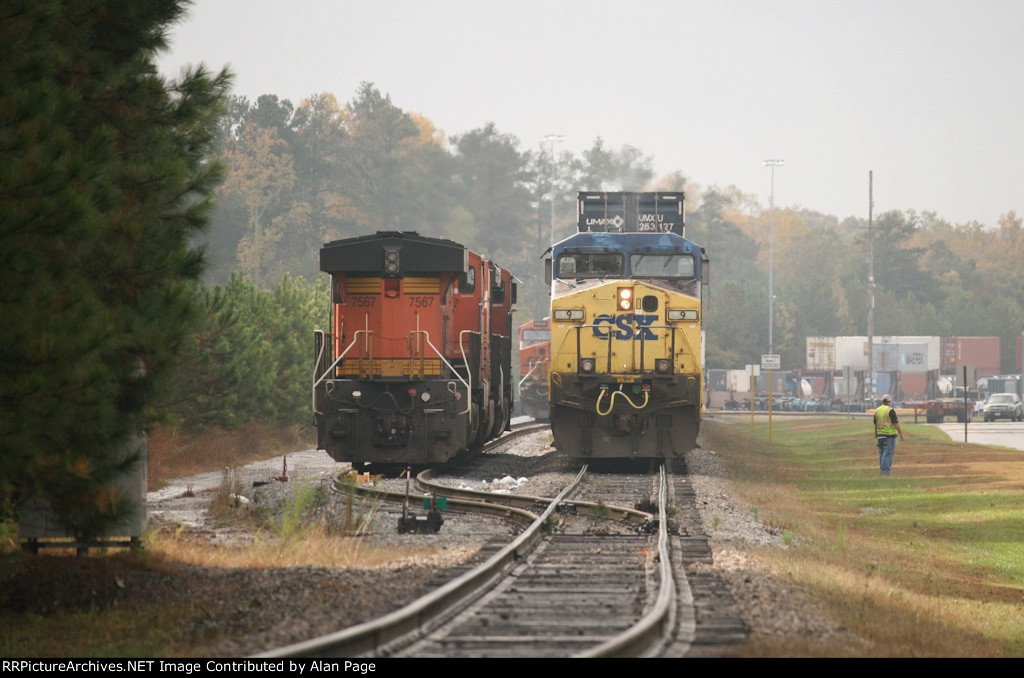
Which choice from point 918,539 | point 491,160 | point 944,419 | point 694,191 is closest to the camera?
point 918,539

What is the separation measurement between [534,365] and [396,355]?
93.0 feet

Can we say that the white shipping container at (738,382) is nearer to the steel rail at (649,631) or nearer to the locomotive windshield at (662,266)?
the locomotive windshield at (662,266)

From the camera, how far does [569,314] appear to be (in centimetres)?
2438

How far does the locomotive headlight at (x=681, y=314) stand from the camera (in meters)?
24.1

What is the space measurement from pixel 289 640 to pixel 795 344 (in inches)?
4668

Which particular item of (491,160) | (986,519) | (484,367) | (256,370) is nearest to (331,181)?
(491,160)

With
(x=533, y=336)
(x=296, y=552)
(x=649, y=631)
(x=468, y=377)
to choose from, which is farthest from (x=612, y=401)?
(x=533, y=336)

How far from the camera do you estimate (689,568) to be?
12242 mm

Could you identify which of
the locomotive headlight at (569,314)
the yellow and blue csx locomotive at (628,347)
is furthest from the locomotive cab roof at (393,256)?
the yellow and blue csx locomotive at (628,347)

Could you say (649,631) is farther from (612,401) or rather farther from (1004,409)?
(1004,409)

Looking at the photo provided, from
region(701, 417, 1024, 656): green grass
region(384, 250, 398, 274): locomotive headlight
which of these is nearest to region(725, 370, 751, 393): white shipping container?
region(701, 417, 1024, 656): green grass

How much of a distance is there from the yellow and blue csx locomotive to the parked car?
49.5m

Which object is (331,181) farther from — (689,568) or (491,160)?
(689,568)

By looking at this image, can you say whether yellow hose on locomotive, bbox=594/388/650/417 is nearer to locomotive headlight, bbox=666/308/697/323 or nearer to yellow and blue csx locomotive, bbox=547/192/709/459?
yellow and blue csx locomotive, bbox=547/192/709/459
